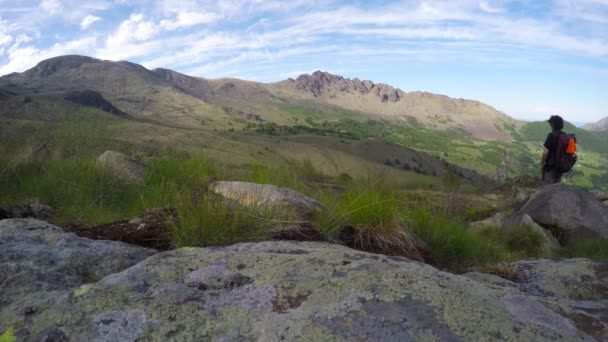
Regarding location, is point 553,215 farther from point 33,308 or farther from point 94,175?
point 33,308

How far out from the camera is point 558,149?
12.1 m

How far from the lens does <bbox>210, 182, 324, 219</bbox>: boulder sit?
4.27 metres

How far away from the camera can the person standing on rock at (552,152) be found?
1209cm

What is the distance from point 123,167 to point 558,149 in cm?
1220

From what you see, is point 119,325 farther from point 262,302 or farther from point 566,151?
point 566,151

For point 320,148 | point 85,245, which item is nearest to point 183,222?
point 85,245

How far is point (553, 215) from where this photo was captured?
11.3 m

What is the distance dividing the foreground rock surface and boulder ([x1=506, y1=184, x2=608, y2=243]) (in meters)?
10.4

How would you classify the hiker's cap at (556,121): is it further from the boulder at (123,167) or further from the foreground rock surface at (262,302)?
the boulder at (123,167)

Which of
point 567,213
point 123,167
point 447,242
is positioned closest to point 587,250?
point 567,213

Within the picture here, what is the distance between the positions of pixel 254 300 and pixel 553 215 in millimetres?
11932

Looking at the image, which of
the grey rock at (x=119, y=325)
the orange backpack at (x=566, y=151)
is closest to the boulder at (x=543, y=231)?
Answer: the orange backpack at (x=566, y=151)

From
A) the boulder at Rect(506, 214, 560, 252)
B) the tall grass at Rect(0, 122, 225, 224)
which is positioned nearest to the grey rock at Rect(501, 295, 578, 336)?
the tall grass at Rect(0, 122, 225, 224)

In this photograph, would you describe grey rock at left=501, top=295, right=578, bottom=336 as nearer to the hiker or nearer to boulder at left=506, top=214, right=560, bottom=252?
boulder at left=506, top=214, right=560, bottom=252
